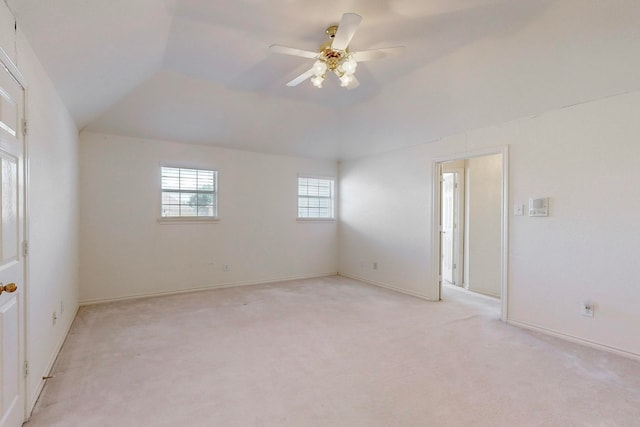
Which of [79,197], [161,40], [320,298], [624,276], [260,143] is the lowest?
[320,298]

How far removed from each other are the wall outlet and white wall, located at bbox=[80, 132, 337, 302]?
161 inches

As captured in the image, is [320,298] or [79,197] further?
[320,298]

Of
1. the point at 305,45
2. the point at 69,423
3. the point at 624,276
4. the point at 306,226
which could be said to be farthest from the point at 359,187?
the point at 69,423

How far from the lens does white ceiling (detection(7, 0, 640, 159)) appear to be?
90.0 inches

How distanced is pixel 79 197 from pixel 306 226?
357cm

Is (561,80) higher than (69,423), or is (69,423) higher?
(561,80)

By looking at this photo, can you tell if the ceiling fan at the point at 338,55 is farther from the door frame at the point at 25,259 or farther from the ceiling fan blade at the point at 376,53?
the door frame at the point at 25,259

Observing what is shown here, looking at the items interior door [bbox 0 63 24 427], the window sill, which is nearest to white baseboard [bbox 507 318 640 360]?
interior door [bbox 0 63 24 427]

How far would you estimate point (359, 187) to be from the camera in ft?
19.5

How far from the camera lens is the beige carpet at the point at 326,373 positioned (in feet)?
6.39

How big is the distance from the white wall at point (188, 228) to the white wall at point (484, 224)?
8.38 ft

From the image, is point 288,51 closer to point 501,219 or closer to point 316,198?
point 501,219

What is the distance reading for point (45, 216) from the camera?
2.38 metres

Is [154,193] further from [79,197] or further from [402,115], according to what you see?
[402,115]
